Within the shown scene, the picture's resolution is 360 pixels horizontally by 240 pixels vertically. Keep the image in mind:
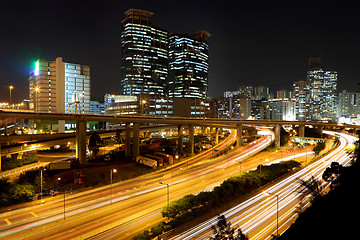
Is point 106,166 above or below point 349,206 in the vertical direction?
below

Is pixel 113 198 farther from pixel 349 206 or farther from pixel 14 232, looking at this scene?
pixel 349 206

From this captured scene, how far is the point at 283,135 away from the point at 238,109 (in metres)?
111

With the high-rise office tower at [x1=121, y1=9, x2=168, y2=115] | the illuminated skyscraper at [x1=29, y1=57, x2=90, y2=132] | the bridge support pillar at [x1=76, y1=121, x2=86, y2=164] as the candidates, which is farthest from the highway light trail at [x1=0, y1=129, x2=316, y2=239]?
the high-rise office tower at [x1=121, y1=9, x2=168, y2=115]

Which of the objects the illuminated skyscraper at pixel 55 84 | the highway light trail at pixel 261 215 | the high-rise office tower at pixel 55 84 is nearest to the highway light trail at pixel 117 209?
the highway light trail at pixel 261 215

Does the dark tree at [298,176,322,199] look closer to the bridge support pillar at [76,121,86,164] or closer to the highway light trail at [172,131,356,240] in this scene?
the highway light trail at [172,131,356,240]

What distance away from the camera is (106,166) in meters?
50.8

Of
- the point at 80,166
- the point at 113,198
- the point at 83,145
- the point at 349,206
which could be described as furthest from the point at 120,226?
the point at 83,145

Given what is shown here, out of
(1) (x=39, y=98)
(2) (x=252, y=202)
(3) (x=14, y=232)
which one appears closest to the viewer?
(3) (x=14, y=232)

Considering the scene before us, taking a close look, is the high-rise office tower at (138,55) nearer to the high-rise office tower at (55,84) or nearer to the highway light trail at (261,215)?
the high-rise office tower at (55,84)

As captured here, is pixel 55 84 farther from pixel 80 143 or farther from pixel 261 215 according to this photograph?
pixel 261 215

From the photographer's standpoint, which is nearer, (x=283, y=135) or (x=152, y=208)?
(x=152, y=208)

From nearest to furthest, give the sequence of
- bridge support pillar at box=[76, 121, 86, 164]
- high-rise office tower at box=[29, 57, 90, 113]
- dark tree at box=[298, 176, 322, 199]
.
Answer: dark tree at box=[298, 176, 322, 199] → bridge support pillar at box=[76, 121, 86, 164] → high-rise office tower at box=[29, 57, 90, 113]

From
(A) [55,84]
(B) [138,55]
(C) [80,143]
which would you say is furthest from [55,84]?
(B) [138,55]

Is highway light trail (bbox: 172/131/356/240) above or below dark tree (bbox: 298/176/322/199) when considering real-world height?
below
